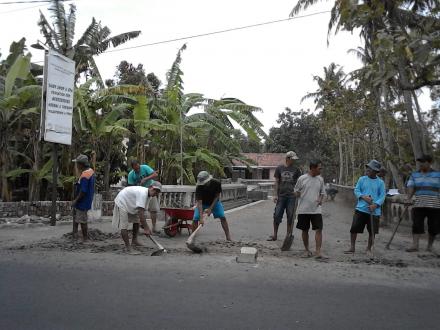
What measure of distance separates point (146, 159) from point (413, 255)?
1084cm

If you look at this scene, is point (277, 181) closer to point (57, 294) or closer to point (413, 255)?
point (413, 255)

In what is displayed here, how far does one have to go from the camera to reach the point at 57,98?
35.6 feet

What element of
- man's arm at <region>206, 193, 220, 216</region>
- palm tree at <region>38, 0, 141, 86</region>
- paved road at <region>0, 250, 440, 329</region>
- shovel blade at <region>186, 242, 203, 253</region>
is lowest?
paved road at <region>0, 250, 440, 329</region>

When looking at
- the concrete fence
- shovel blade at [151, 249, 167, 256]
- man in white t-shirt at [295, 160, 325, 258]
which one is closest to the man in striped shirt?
man in white t-shirt at [295, 160, 325, 258]

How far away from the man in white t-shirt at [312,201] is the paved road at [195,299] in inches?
43.8

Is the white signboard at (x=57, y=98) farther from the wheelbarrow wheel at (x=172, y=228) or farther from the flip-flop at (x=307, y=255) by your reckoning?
the flip-flop at (x=307, y=255)

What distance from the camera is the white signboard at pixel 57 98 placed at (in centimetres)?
1055

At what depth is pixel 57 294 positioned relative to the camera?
5.29m

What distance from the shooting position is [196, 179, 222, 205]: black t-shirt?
8562 millimetres

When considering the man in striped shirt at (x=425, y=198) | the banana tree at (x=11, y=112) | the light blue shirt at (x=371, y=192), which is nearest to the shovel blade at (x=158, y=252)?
the light blue shirt at (x=371, y=192)

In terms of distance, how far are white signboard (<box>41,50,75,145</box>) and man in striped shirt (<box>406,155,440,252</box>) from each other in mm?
7799

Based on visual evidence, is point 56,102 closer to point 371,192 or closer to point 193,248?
point 193,248

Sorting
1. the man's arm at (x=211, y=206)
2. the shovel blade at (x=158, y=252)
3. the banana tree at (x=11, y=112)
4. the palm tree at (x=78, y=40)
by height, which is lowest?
the shovel blade at (x=158, y=252)

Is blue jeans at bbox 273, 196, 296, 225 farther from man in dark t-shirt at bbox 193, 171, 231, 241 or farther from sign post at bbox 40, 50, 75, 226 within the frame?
sign post at bbox 40, 50, 75, 226
